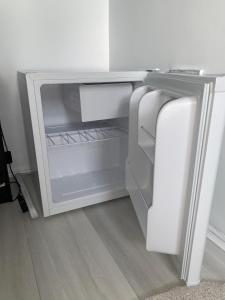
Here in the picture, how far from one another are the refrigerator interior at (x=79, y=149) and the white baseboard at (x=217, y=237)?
1.87 ft

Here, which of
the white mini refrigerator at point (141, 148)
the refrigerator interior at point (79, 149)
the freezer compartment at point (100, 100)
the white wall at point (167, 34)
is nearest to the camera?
the white mini refrigerator at point (141, 148)

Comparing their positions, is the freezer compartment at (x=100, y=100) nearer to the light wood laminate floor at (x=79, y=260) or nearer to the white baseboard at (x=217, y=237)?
the light wood laminate floor at (x=79, y=260)

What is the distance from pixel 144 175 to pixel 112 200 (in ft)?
1.47

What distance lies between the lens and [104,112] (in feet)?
4.50

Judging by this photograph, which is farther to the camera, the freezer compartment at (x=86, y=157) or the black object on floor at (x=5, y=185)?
the freezer compartment at (x=86, y=157)

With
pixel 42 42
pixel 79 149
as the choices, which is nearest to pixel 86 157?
pixel 79 149

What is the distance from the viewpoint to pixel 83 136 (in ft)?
5.41

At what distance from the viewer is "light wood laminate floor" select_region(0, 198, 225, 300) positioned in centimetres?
93

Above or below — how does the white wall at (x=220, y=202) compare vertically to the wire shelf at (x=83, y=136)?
below

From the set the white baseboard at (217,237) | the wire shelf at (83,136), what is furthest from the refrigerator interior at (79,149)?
the white baseboard at (217,237)

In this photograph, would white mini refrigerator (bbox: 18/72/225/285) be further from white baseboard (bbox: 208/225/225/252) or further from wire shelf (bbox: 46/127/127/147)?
white baseboard (bbox: 208/225/225/252)

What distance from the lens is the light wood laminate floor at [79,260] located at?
93 cm

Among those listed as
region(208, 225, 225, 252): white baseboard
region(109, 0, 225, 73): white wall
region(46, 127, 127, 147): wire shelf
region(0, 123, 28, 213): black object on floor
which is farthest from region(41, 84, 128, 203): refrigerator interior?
region(208, 225, 225, 252): white baseboard

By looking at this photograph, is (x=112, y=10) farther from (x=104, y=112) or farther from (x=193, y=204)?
(x=193, y=204)
